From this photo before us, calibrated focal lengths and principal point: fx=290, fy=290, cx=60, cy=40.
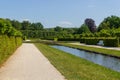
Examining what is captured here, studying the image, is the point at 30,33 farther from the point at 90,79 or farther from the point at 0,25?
the point at 90,79

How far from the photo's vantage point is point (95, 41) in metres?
48.5

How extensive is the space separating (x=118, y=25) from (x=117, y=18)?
295 centimetres

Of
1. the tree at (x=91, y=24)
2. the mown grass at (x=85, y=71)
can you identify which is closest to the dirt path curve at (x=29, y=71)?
the mown grass at (x=85, y=71)

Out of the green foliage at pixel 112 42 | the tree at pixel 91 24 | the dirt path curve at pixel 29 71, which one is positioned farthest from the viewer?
the tree at pixel 91 24

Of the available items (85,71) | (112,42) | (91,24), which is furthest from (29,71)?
(91,24)

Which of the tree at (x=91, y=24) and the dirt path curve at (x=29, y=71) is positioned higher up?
the tree at (x=91, y=24)

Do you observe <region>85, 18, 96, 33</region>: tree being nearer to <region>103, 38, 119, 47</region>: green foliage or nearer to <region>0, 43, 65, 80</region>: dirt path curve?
<region>103, 38, 119, 47</region>: green foliage

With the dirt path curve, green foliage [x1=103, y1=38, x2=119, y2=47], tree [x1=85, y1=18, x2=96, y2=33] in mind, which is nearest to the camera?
the dirt path curve

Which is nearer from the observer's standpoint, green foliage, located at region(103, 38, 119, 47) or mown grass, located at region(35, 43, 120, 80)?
mown grass, located at region(35, 43, 120, 80)

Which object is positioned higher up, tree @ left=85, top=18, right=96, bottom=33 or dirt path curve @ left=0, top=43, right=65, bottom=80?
tree @ left=85, top=18, right=96, bottom=33

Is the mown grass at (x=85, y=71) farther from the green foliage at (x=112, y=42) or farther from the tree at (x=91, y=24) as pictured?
the tree at (x=91, y=24)

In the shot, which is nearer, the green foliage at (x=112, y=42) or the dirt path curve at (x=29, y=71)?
the dirt path curve at (x=29, y=71)

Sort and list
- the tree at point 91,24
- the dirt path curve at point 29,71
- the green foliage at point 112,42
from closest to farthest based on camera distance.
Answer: the dirt path curve at point 29,71 → the green foliage at point 112,42 → the tree at point 91,24

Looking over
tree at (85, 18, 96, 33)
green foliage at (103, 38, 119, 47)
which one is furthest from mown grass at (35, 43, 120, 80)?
tree at (85, 18, 96, 33)
